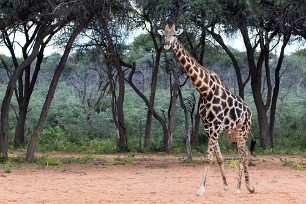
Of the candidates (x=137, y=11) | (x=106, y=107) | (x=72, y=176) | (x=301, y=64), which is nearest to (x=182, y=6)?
(x=137, y=11)

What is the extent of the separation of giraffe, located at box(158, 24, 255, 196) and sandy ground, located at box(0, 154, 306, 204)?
790 mm

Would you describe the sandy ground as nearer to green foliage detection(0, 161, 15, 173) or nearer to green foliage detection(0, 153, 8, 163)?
green foliage detection(0, 161, 15, 173)

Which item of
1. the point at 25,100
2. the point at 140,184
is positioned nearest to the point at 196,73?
the point at 140,184

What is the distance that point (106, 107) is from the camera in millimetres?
44062

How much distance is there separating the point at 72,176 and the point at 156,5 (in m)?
7.35

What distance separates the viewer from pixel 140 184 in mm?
13477

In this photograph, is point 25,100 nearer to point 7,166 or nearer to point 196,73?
point 7,166

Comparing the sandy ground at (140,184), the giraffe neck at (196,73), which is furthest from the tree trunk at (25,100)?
the giraffe neck at (196,73)

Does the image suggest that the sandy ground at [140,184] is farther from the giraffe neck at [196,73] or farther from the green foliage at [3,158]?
the giraffe neck at [196,73]

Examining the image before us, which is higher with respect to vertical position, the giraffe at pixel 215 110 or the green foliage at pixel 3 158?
the giraffe at pixel 215 110

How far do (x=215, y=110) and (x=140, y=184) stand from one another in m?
2.95

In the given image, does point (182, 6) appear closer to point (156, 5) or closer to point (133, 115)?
point (156, 5)

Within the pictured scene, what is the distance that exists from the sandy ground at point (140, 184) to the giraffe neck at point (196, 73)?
77.2 inches

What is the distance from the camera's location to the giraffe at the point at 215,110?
11.5m
